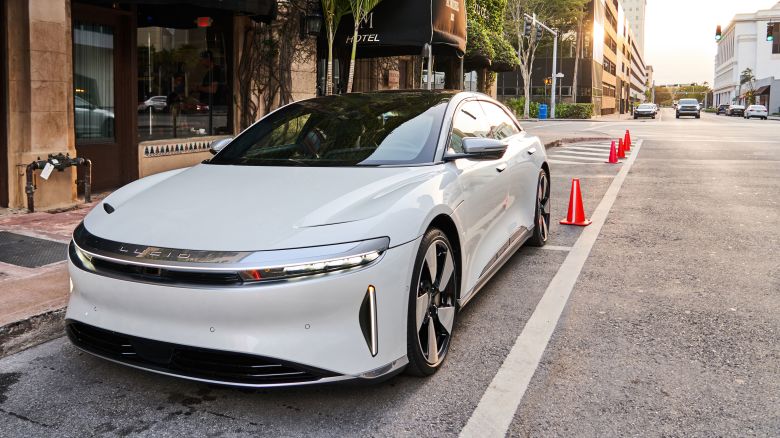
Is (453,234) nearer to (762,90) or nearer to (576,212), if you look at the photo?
(576,212)

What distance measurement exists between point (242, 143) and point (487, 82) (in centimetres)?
2599

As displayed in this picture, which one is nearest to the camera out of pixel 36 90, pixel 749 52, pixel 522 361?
pixel 522 361

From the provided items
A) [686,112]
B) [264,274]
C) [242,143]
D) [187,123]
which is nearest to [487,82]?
[187,123]

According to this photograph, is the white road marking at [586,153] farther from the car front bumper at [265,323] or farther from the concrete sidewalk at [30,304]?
the car front bumper at [265,323]

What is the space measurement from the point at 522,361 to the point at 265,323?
1.70 m

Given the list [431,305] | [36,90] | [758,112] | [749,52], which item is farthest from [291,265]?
[749,52]

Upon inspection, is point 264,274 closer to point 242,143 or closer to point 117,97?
point 242,143

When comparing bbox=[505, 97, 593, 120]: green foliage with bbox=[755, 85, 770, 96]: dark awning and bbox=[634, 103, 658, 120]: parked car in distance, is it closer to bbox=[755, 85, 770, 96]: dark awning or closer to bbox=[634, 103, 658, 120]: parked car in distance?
bbox=[634, 103, 658, 120]: parked car in distance

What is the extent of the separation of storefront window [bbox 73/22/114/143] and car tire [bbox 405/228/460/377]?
7130mm

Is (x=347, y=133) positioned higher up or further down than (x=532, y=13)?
further down

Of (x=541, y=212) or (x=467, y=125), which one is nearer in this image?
(x=467, y=125)

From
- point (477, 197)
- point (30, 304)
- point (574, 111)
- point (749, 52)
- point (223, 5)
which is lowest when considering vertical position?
point (30, 304)

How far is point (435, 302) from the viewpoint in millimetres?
3877

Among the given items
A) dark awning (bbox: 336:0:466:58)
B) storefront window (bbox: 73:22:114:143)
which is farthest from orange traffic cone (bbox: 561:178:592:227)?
storefront window (bbox: 73:22:114:143)
